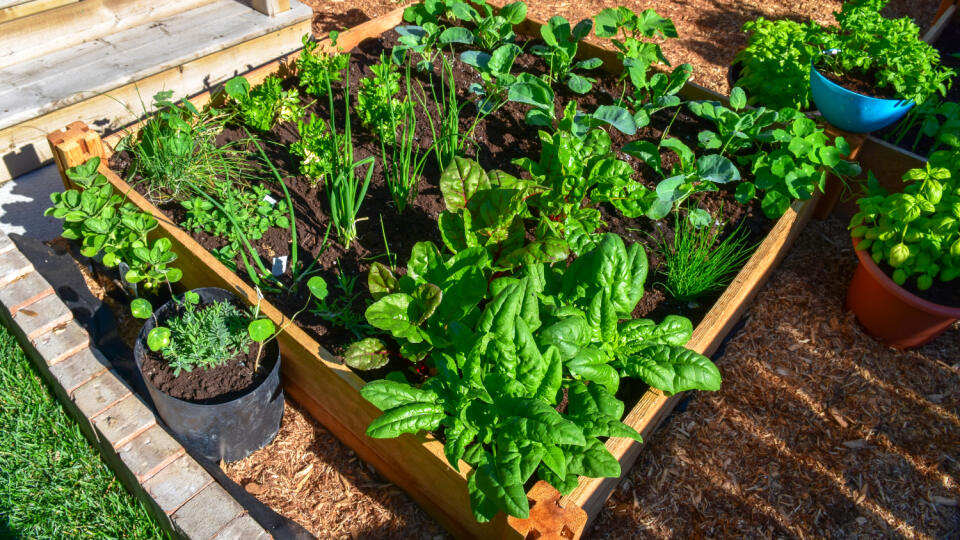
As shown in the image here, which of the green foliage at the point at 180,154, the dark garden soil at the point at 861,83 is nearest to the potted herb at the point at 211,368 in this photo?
the green foliage at the point at 180,154

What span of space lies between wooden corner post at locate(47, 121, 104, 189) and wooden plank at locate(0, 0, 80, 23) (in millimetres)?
1084

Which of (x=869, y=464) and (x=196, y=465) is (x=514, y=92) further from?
(x=869, y=464)

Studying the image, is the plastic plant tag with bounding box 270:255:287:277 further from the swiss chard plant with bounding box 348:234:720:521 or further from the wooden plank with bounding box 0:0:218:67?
the wooden plank with bounding box 0:0:218:67

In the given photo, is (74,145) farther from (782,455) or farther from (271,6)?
(782,455)

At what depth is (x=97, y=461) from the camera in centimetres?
242

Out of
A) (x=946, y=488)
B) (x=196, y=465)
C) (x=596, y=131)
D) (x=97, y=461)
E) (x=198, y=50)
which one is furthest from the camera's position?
(x=198, y=50)

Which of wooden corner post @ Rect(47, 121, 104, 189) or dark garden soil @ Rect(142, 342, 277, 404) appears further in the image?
wooden corner post @ Rect(47, 121, 104, 189)

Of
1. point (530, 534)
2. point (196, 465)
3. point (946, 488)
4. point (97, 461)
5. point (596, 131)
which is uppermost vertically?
point (596, 131)

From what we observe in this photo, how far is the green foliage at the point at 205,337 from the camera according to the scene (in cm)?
225

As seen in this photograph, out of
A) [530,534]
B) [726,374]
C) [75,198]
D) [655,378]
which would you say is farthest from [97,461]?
[726,374]

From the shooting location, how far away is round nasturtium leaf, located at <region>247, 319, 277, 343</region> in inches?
85.8

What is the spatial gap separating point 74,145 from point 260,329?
1233mm

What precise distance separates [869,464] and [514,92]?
2.08 meters

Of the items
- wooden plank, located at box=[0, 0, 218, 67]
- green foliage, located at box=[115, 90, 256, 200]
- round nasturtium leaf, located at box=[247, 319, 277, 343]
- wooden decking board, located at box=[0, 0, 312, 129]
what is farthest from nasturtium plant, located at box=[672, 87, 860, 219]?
wooden plank, located at box=[0, 0, 218, 67]
